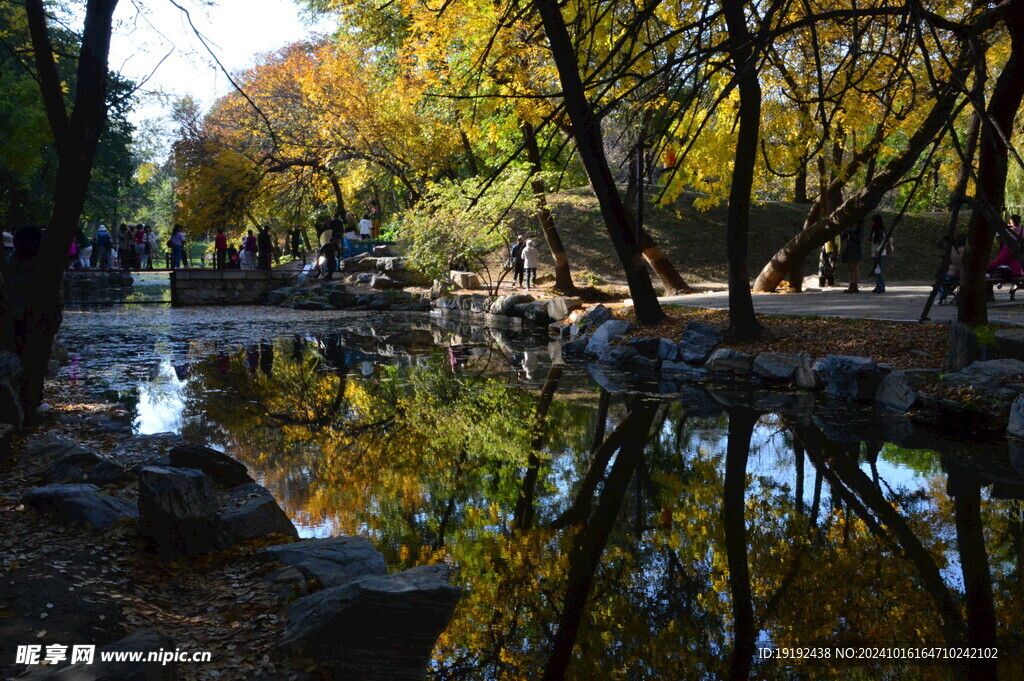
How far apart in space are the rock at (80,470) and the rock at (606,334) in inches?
381

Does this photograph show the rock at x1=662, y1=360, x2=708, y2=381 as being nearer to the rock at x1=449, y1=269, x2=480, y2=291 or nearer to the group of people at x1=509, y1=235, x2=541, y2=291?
the group of people at x1=509, y1=235, x2=541, y2=291

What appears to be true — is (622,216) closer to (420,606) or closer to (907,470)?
(907,470)

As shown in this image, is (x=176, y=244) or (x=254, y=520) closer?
(x=254, y=520)

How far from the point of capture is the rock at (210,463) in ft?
21.5

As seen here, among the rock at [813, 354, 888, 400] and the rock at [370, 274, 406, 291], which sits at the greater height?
the rock at [370, 274, 406, 291]

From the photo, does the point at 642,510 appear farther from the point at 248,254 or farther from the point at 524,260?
the point at 248,254

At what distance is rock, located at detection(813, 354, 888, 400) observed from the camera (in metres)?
10.6

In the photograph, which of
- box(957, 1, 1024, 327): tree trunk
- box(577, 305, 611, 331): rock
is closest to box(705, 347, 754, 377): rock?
box(957, 1, 1024, 327): tree trunk

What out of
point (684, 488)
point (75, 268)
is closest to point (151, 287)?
point (75, 268)

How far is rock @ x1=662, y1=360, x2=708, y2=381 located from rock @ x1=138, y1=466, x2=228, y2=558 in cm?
883

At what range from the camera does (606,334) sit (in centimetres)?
1528

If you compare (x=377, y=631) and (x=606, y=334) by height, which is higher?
(x=606, y=334)

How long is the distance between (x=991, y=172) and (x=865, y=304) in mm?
6806

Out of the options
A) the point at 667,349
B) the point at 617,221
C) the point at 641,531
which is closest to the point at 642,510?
the point at 641,531
